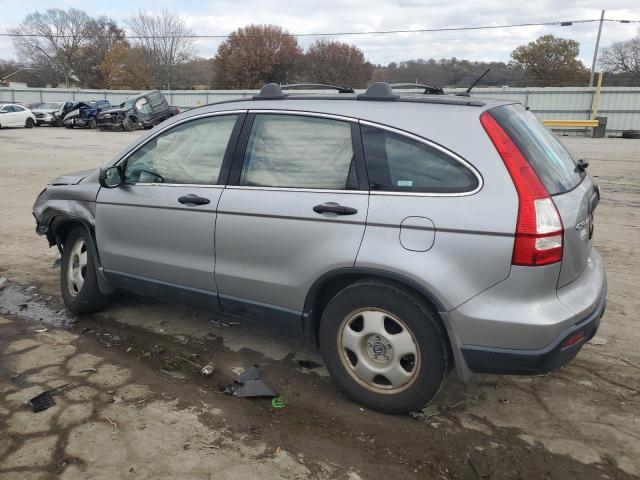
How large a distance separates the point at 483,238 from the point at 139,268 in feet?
8.45

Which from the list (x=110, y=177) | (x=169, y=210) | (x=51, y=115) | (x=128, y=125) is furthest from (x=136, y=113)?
(x=169, y=210)

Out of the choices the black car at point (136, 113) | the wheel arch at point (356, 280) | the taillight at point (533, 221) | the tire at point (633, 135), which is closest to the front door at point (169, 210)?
the wheel arch at point (356, 280)

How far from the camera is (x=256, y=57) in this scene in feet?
173

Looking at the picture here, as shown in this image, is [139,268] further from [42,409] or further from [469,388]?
[469,388]

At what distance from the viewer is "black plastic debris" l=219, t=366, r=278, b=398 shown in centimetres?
341

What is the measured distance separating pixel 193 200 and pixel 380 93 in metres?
1.42

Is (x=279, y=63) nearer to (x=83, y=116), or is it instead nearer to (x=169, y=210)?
(x=83, y=116)

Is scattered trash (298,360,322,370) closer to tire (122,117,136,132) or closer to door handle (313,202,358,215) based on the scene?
door handle (313,202,358,215)

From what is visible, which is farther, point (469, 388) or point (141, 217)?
point (141, 217)

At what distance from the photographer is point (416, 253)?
2.80 metres

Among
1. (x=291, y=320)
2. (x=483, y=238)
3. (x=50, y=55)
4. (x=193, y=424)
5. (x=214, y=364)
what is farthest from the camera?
(x=50, y=55)

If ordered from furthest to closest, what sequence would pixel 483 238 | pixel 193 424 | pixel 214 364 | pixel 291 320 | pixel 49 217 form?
1. pixel 49 217
2. pixel 214 364
3. pixel 291 320
4. pixel 193 424
5. pixel 483 238

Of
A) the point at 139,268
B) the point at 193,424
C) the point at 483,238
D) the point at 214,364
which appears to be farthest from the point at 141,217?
the point at 483,238

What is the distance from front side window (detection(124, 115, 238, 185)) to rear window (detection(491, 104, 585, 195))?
1771mm
